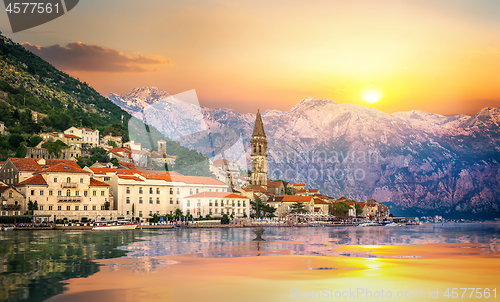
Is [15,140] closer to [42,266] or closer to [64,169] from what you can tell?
[64,169]

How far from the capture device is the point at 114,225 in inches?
3524

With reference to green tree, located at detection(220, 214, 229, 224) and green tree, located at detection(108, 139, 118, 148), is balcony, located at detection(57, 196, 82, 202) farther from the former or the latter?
green tree, located at detection(108, 139, 118, 148)

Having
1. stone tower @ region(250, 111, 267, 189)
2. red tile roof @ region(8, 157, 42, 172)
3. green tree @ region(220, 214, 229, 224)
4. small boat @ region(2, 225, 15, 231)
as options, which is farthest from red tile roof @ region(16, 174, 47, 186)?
stone tower @ region(250, 111, 267, 189)

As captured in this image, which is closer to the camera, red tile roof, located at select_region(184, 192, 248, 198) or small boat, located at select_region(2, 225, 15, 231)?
small boat, located at select_region(2, 225, 15, 231)

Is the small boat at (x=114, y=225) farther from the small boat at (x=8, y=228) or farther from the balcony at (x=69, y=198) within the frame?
the small boat at (x=8, y=228)

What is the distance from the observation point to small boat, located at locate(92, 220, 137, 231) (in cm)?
8644

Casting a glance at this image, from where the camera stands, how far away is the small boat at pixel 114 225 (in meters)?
86.4

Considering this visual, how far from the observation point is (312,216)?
149000 millimetres

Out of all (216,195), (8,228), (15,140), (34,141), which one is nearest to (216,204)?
(216,195)

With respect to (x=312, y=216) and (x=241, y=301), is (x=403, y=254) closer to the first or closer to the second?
(x=241, y=301)

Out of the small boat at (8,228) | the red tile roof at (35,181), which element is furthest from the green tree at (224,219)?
the small boat at (8,228)

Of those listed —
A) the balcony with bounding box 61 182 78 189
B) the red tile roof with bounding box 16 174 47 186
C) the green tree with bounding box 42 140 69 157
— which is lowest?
the balcony with bounding box 61 182 78 189

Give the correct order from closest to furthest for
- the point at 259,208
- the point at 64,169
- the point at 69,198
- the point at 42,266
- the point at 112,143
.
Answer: the point at 42,266 < the point at 69,198 < the point at 64,169 < the point at 259,208 < the point at 112,143

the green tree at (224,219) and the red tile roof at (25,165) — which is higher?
the red tile roof at (25,165)
